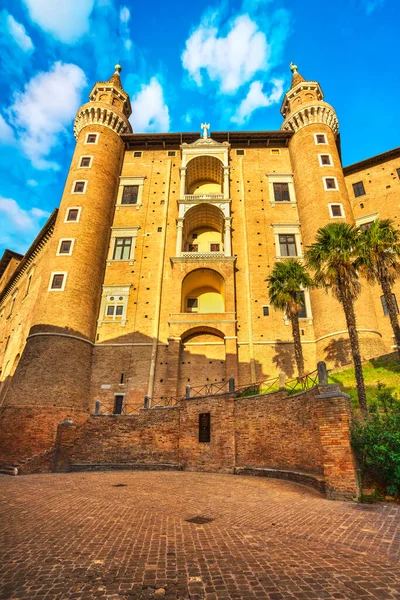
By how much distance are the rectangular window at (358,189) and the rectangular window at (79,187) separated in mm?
26605

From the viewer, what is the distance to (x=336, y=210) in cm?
2708

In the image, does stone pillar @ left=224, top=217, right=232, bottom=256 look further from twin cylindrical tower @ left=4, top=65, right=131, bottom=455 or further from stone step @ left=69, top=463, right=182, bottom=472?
stone step @ left=69, top=463, right=182, bottom=472

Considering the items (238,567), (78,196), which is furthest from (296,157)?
(238,567)

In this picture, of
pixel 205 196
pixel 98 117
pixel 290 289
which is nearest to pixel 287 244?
pixel 205 196

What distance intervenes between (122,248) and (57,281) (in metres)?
6.80

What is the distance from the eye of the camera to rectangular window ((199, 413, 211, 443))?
51.5ft

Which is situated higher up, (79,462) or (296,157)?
(296,157)

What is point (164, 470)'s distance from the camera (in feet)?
52.3

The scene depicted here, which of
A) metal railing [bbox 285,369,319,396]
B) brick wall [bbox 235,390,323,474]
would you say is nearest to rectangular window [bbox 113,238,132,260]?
metal railing [bbox 285,369,319,396]

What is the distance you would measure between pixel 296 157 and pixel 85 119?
21.7 m

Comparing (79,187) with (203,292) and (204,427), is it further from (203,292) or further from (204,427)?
(204,427)

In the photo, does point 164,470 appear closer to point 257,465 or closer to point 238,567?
point 257,465

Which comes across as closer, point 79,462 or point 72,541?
point 72,541

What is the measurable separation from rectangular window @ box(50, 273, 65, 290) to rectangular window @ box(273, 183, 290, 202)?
21018 millimetres
